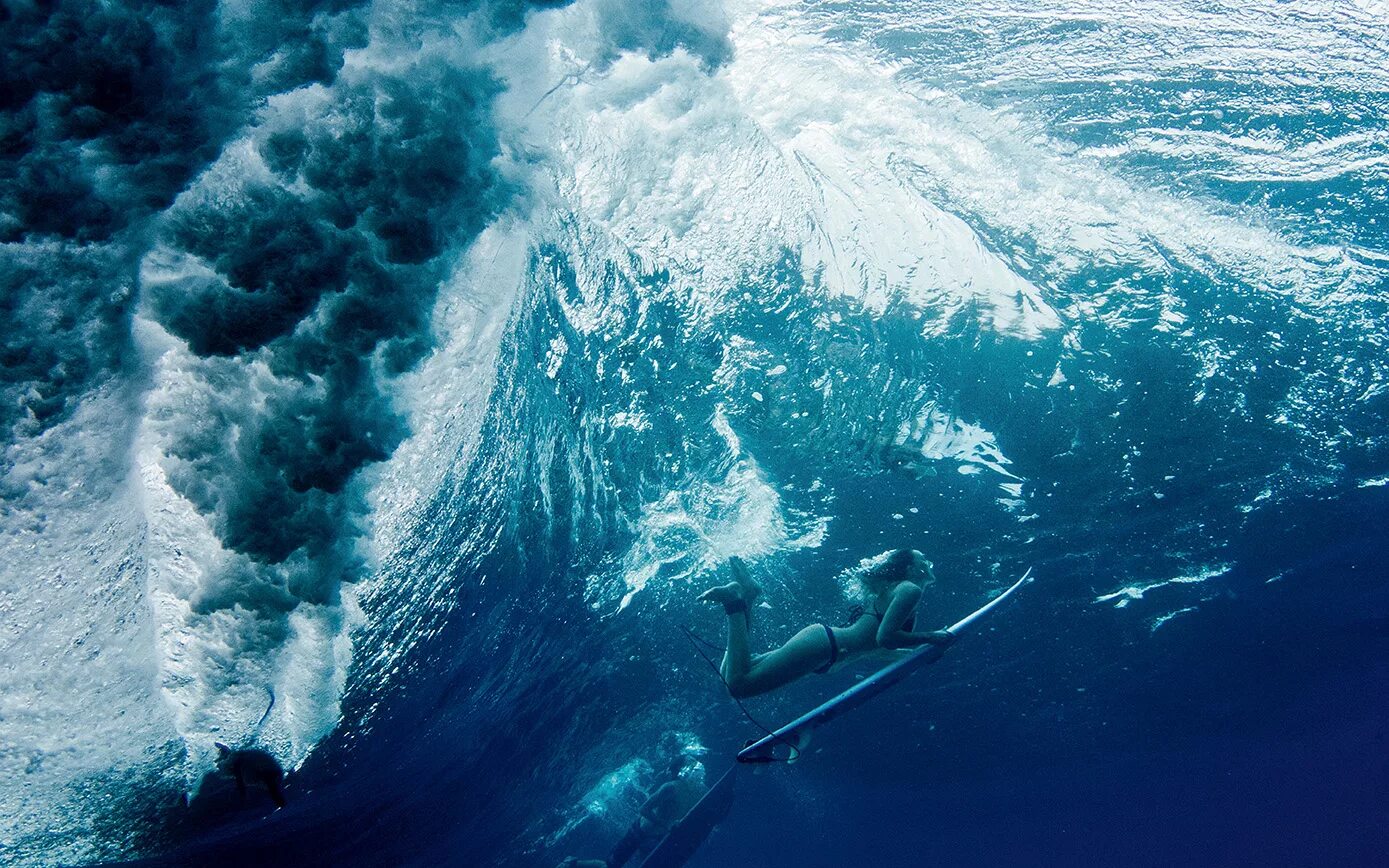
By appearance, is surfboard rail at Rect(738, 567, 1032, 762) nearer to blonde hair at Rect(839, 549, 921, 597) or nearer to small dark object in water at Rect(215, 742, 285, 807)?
blonde hair at Rect(839, 549, 921, 597)

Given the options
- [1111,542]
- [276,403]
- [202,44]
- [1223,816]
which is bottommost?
[1223,816]

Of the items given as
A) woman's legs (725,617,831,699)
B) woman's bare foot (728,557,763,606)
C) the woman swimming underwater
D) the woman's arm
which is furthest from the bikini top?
woman's bare foot (728,557,763,606)

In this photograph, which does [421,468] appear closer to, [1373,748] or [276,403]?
[276,403]

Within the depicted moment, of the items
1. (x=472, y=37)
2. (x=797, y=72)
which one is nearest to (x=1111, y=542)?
(x=797, y=72)

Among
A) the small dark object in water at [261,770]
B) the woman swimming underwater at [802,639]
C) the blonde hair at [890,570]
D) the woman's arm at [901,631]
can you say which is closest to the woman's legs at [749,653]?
the woman swimming underwater at [802,639]

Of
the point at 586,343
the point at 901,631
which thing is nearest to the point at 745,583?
the point at 901,631

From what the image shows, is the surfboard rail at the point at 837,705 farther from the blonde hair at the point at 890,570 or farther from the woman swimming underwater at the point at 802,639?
the blonde hair at the point at 890,570
